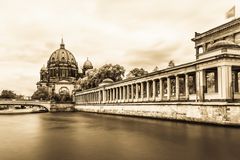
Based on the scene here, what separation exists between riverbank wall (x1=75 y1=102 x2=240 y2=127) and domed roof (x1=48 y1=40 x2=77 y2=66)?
11914 cm

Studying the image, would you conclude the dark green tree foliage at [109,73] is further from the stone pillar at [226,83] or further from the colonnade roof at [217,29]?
the stone pillar at [226,83]

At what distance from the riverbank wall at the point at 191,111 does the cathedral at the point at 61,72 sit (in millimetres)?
106191

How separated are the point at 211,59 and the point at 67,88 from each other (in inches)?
5377

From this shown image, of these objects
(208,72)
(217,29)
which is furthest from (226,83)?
(217,29)

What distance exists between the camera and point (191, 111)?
1393 inches

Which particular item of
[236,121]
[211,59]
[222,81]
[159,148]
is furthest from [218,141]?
[211,59]

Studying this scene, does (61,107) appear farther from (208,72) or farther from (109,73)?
(208,72)

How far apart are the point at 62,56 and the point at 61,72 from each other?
11.0m

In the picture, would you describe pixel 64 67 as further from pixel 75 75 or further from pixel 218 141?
pixel 218 141

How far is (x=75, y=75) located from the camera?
177 metres

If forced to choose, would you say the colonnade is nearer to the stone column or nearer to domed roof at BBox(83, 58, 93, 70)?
the stone column

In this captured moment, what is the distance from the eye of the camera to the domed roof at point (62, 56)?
Answer: 17050 centimetres

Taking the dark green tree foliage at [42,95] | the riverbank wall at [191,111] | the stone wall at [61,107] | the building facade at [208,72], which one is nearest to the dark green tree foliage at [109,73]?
the stone wall at [61,107]

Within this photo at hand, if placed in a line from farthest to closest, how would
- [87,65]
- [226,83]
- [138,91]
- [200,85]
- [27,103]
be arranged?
[87,65], [27,103], [138,91], [200,85], [226,83]
